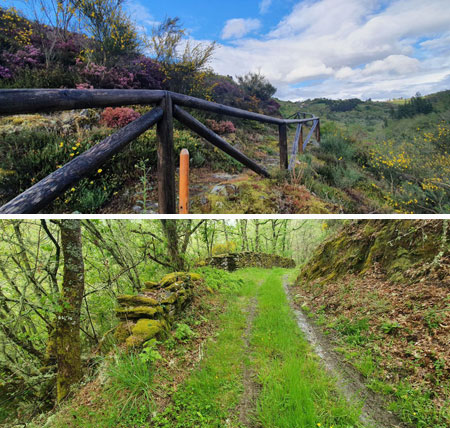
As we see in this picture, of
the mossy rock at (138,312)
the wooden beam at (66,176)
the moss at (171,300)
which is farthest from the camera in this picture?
the moss at (171,300)

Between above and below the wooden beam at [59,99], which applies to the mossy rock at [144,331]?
below

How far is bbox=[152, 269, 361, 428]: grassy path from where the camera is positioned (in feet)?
8.79

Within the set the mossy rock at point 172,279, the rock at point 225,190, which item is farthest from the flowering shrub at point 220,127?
the mossy rock at point 172,279

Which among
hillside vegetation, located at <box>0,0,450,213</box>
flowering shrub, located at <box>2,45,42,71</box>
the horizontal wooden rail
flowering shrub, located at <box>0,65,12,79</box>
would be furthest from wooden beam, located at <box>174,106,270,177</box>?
flowering shrub, located at <box>2,45,42,71</box>

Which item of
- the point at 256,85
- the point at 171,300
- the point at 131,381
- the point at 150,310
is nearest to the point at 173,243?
the point at 171,300

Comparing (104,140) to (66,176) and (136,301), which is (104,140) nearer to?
(66,176)

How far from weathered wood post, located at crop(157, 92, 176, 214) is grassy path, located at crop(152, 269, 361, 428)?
2.16 m

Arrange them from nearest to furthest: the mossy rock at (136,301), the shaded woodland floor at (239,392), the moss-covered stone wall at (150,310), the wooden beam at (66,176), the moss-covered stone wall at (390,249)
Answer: the wooden beam at (66,176) < the shaded woodland floor at (239,392) < the moss-covered stone wall at (150,310) < the moss-covered stone wall at (390,249) < the mossy rock at (136,301)

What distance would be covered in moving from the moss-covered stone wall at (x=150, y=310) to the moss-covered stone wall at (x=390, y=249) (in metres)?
3.69

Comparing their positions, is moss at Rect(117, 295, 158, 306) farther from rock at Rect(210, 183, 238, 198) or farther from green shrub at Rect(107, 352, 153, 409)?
rock at Rect(210, 183, 238, 198)

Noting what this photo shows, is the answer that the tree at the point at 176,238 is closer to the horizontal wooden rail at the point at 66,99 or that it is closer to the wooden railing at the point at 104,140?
the wooden railing at the point at 104,140

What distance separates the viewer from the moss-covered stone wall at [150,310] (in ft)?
12.9

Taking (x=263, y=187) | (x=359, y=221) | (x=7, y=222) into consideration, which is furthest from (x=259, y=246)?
(x=7, y=222)

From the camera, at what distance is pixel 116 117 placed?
20.3ft
